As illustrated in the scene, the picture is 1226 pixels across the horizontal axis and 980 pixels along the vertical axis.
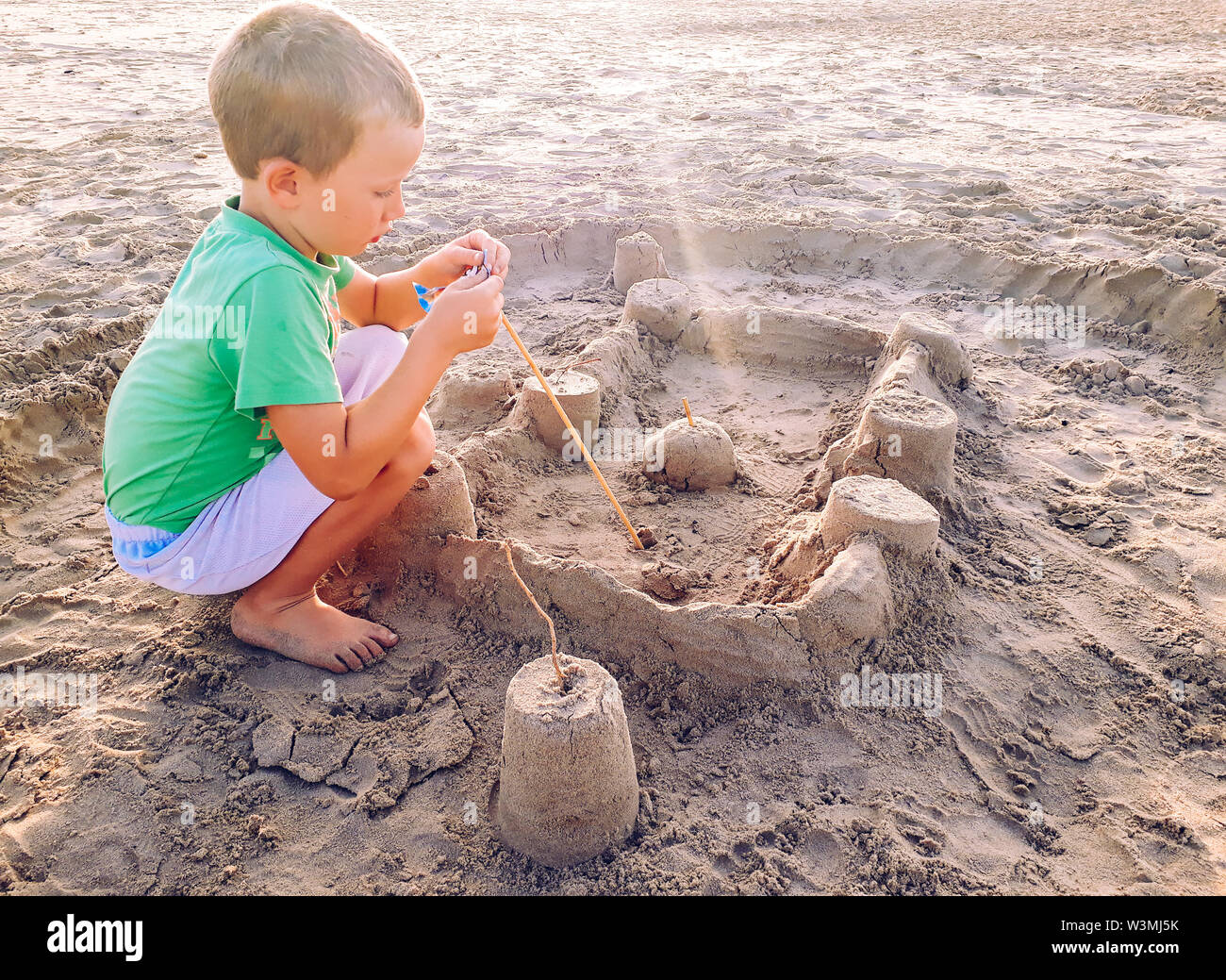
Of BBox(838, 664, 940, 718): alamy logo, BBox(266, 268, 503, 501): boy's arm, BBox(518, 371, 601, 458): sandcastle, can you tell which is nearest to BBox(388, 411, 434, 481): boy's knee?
BBox(266, 268, 503, 501): boy's arm

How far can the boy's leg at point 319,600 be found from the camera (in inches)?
81.2

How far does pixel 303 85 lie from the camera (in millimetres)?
1634

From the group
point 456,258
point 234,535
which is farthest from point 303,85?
point 234,535

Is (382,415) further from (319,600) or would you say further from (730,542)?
(730,542)

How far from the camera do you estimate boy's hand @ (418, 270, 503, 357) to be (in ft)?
6.19

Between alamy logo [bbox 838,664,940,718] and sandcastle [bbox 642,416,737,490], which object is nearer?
alamy logo [bbox 838,664,940,718]

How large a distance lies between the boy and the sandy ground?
263 millimetres

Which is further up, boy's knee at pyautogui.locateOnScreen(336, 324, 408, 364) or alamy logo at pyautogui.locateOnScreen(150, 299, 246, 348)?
alamy logo at pyautogui.locateOnScreen(150, 299, 246, 348)

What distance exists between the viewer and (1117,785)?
6.07 ft
